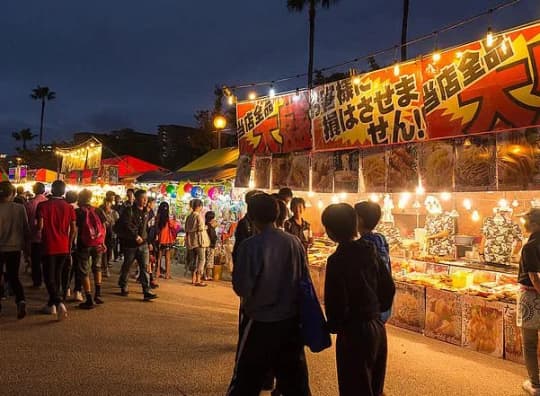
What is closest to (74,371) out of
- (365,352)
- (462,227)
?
(365,352)

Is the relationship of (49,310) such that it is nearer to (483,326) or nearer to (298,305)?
(298,305)

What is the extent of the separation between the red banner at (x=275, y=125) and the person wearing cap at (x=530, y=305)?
5.62 metres

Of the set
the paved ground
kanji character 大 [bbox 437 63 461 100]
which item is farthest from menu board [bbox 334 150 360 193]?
the paved ground

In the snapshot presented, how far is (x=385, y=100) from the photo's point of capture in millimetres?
8375

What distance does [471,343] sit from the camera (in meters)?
6.68

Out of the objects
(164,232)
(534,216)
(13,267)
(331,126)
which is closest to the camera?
(534,216)

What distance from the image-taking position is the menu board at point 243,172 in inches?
468

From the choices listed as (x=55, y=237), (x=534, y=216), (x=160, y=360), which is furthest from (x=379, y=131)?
(x=55, y=237)

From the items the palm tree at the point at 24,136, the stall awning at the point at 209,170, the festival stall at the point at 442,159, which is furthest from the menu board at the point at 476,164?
the palm tree at the point at 24,136

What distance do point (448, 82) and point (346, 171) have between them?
2689 mm

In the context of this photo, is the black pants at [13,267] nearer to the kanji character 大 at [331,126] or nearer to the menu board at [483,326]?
the kanji character 大 at [331,126]

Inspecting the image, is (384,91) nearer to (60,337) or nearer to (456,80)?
(456,80)

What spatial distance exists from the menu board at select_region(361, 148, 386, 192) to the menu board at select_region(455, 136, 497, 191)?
4.96 feet

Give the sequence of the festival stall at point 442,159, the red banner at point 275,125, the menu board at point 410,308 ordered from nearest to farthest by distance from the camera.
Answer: the festival stall at point 442,159 → the menu board at point 410,308 → the red banner at point 275,125
